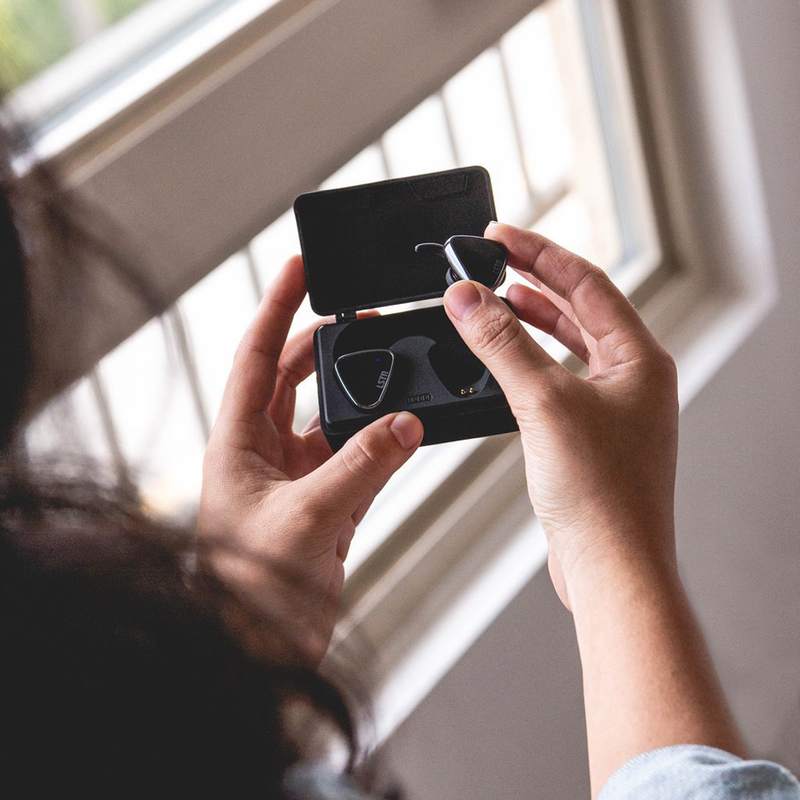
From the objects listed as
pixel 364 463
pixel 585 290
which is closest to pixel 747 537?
pixel 585 290

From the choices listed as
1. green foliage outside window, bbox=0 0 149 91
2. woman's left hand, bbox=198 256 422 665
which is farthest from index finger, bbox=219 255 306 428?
green foliage outside window, bbox=0 0 149 91

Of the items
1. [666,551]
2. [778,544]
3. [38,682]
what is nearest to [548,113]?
[778,544]

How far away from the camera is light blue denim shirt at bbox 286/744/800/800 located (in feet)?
1.52

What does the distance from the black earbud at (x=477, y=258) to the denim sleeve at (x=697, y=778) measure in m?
0.38

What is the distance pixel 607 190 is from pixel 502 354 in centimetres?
81

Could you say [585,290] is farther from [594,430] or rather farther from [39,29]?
[39,29]

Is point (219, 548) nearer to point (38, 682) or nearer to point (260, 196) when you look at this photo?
point (38, 682)

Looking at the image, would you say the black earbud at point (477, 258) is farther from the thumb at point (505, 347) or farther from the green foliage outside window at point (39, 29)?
the green foliage outside window at point (39, 29)

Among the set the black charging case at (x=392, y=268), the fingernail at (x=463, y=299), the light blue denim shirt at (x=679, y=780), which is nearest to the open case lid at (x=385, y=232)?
the black charging case at (x=392, y=268)

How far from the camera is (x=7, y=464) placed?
0.45 metres

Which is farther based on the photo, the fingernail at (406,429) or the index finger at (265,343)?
the index finger at (265,343)

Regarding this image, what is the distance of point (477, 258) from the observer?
73 cm

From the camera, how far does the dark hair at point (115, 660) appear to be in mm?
379

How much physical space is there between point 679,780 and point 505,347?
12.0 inches
